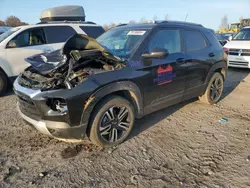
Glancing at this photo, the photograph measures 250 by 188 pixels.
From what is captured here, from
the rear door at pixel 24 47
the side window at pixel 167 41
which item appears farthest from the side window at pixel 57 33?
the side window at pixel 167 41

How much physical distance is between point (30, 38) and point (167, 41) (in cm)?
435

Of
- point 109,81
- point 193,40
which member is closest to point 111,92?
point 109,81

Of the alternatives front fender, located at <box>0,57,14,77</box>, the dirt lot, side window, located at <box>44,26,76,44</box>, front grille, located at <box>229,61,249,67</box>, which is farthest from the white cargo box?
front grille, located at <box>229,61,249,67</box>

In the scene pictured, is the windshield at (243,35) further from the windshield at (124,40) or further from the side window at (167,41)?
the windshield at (124,40)

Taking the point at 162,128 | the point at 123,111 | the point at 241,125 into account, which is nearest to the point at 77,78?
the point at 123,111

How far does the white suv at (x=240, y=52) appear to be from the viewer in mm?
8812

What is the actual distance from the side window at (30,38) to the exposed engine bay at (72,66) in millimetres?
3271

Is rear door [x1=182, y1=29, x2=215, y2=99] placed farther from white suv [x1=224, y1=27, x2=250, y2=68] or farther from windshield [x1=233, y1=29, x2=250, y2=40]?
windshield [x1=233, y1=29, x2=250, y2=40]

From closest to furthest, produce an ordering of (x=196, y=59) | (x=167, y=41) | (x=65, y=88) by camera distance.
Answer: (x=65, y=88), (x=167, y=41), (x=196, y=59)

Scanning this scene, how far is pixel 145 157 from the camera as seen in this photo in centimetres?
315

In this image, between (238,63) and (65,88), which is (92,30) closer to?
(65,88)

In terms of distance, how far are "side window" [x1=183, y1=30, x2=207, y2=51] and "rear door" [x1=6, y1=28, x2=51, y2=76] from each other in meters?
4.22

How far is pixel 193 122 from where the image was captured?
4.32 metres

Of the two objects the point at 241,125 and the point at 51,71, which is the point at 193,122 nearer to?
the point at 241,125
